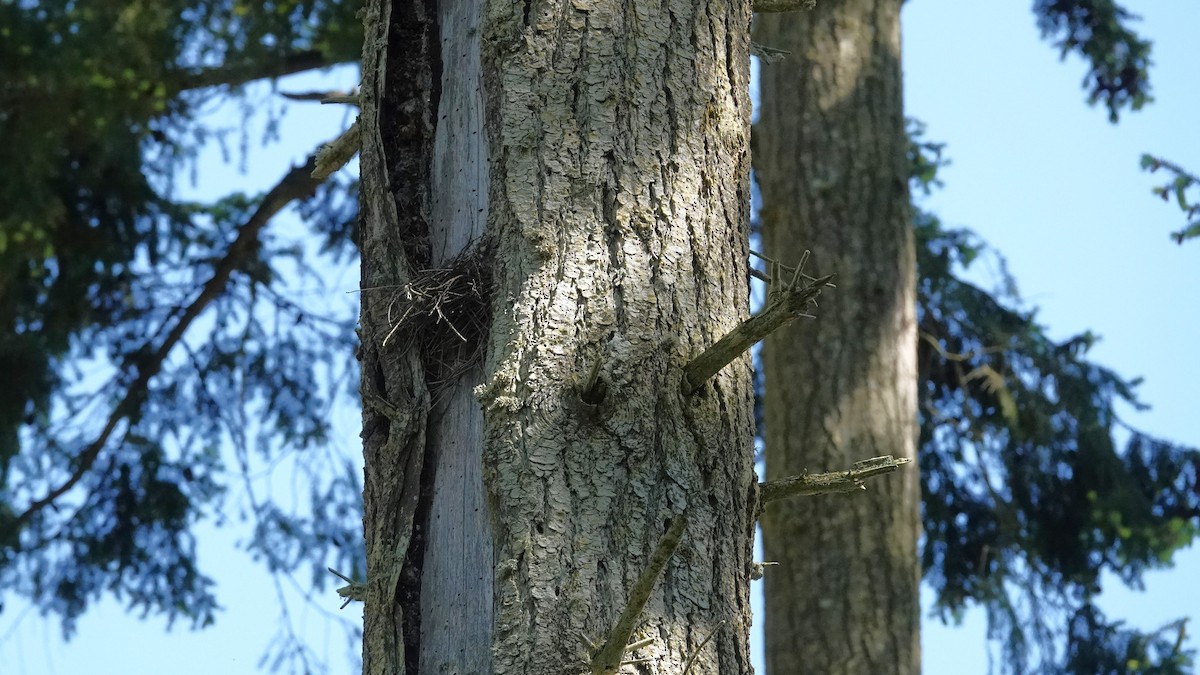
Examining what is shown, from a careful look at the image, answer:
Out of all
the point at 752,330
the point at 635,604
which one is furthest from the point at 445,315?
the point at 635,604

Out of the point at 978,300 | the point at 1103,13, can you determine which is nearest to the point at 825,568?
the point at 978,300

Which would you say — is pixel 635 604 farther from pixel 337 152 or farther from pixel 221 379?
pixel 221 379

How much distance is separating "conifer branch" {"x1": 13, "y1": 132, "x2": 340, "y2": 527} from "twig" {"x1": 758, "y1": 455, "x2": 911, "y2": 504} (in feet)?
18.5

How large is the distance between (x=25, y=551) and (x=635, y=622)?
6.75 metres

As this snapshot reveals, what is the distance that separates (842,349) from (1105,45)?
367 cm

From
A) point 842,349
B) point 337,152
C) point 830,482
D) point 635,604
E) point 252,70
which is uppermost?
point 252,70

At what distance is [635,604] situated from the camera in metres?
1.60

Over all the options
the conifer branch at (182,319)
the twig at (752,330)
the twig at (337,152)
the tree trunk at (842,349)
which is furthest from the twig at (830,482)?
the conifer branch at (182,319)

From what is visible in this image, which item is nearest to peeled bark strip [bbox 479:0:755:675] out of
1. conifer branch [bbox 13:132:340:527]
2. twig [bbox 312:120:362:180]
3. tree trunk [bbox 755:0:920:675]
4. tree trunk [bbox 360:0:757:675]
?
tree trunk [bbox 360:0:757:675]

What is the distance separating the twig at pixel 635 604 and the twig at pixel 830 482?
1.52 feet

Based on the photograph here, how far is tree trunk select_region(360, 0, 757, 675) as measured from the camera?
71.3 inches

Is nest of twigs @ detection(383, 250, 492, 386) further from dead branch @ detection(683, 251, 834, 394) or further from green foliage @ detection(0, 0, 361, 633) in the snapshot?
green foliage @ detection(0, 0, 361, 633)

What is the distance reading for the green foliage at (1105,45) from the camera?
7.97m

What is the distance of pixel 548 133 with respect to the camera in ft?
6.55
